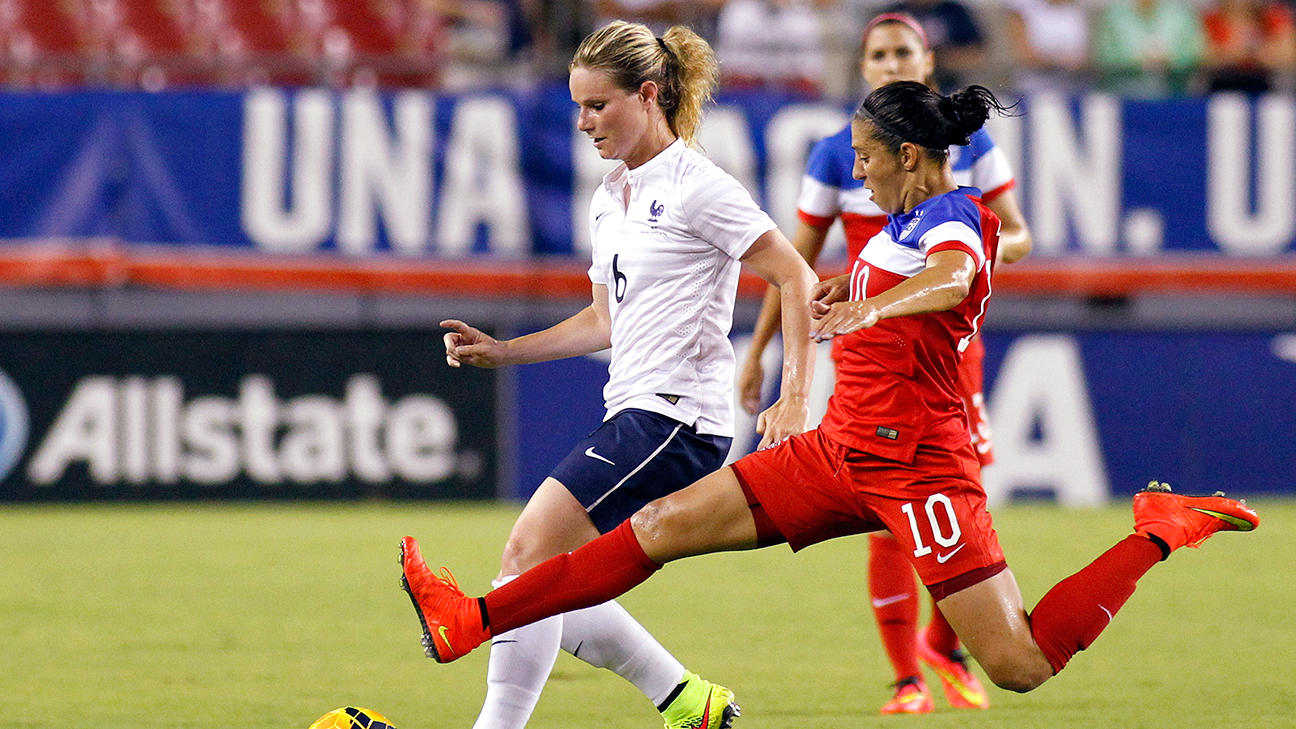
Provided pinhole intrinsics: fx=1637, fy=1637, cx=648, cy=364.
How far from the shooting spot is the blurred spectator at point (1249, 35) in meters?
11.5

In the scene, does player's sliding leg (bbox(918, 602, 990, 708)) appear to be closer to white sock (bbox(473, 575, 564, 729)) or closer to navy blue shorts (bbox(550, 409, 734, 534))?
navy blue shorts (bbox(550, 409, 734, 534))

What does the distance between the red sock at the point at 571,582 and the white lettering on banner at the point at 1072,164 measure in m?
7.40

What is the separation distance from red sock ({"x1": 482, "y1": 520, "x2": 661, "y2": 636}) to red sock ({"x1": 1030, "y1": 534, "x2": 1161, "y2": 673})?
3.27 ft

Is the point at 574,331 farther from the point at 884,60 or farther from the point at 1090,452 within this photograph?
the point at 1090,452

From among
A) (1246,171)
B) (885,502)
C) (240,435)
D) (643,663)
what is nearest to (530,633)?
(643,663)

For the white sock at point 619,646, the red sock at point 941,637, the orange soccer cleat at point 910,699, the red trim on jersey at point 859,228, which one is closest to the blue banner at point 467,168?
the red trim on jersey at point 859,228

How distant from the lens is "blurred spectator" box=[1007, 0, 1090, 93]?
11.8 meters

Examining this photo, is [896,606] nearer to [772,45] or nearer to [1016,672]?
[1016,672]

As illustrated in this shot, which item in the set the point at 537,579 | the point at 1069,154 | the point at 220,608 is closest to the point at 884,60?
the point at 537,579

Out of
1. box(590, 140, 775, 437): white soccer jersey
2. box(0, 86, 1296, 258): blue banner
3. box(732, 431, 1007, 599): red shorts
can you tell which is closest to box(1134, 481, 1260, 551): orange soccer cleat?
box(732, 431, 1007, 599): red shorts

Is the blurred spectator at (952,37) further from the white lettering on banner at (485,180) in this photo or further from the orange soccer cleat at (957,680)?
the orange soccer cleat at (957,680)

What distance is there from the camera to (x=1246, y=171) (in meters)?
10.9

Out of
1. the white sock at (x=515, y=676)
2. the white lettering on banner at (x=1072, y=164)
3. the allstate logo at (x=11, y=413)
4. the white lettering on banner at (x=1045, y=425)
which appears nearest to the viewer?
the white sock at (x=515, y=676)

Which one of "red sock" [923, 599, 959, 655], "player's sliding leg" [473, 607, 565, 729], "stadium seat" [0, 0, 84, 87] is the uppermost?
"stadium seat" [0, 0, 84, 87]
